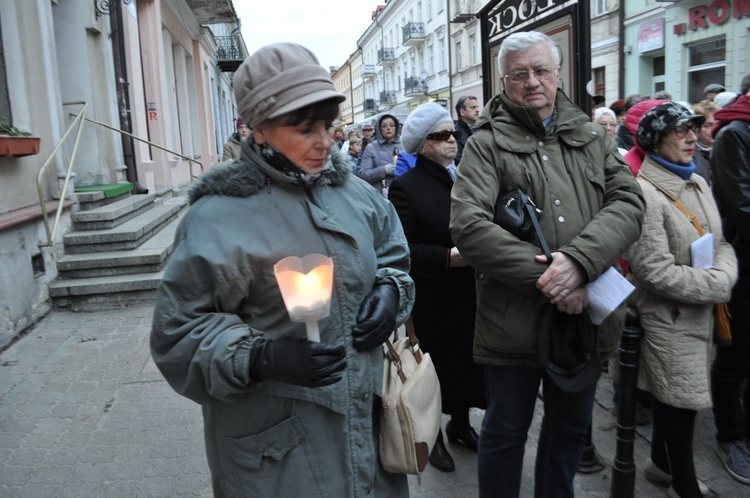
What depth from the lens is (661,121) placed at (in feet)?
9.55

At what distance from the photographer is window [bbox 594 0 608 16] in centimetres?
1912

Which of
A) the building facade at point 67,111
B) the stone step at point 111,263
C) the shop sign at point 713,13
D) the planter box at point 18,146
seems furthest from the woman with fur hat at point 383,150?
the shop sign at point 713,13

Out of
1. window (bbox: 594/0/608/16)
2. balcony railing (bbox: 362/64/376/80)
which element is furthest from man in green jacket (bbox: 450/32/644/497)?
balcony railing (bbox: 362/64/376/80)

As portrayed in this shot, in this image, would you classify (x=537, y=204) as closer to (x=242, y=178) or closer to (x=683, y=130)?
(x=683, y=130)

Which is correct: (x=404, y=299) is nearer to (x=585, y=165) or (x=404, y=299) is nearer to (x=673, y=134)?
(x=585, y=165)

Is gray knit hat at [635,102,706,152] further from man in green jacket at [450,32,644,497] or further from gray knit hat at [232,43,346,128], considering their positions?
gray knit hat at [232,43,346,128]

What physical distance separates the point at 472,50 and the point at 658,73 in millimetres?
21224

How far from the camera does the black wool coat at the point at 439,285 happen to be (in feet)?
10.6

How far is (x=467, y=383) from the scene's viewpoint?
342cm

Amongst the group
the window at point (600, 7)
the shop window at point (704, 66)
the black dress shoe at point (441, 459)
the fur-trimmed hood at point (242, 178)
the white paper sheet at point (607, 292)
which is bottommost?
the black dress shoe at point (441, 459)

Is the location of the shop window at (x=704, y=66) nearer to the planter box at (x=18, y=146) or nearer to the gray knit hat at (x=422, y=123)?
the gray knit hat at (x=422, y=123)

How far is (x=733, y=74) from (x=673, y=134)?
1399 cm

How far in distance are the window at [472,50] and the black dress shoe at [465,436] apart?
35.6 m

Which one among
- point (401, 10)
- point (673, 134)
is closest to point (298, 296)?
point (673, 134)
